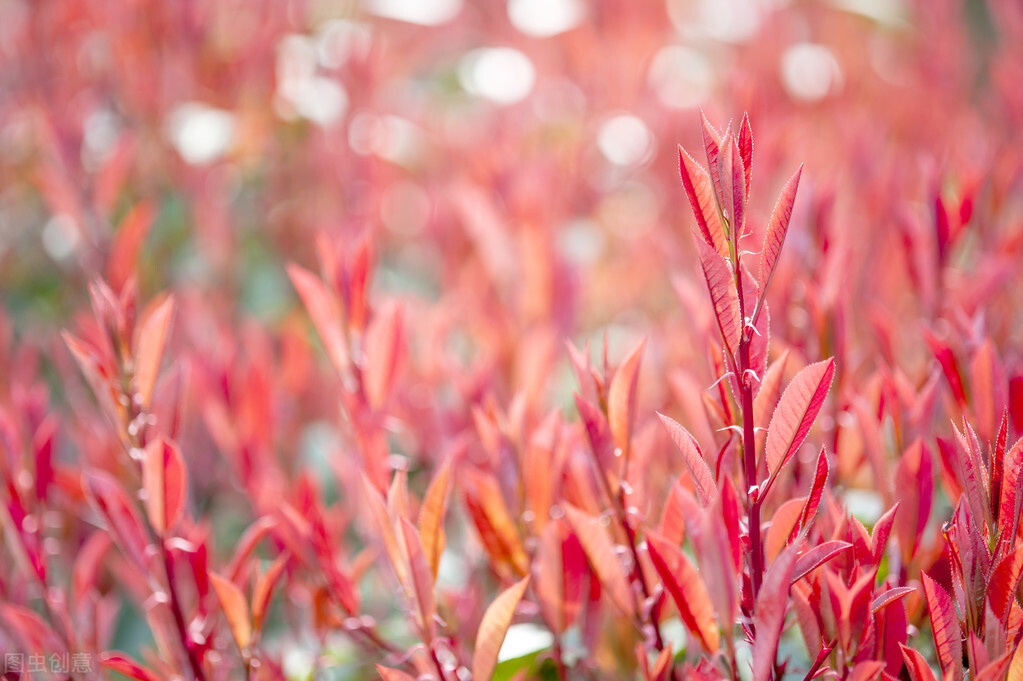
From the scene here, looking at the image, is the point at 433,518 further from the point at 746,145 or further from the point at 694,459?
the point at 746,145

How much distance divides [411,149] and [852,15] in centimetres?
154

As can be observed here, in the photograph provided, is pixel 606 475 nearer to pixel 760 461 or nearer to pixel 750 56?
pixel 760 461

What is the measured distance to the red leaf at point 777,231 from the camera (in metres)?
0.51

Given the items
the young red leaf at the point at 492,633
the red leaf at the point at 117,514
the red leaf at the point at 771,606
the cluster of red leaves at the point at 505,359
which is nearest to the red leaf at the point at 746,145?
the cluster of red leaves at the point at 505,359

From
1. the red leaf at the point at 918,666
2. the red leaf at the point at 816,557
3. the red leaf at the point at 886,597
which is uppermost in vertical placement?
the red leaf at the point at 816,557

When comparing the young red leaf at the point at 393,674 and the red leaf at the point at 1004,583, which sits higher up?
the red leaf at the point at 1004,583

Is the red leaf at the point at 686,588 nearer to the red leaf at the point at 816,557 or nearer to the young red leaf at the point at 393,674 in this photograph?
the red leaf at the point at 816,557

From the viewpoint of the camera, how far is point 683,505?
0.50 metres

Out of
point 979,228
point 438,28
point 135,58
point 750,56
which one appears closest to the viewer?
point 979,228

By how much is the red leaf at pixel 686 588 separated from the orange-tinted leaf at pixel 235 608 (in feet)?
1.24

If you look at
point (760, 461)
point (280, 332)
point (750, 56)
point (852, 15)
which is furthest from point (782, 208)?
point (852, 15)

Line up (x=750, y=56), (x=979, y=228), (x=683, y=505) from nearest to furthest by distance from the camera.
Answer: (x=683, y=505) < (x=979, y=228) < (x=750, y=56)

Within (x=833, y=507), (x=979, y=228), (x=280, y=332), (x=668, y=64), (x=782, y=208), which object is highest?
(x=668, y=64)

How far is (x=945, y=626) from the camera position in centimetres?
55
